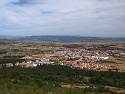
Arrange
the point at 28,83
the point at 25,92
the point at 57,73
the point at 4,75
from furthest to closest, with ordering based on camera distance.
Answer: the point at 57,73 → the point at 4,75 → the point at 28,83 → the point at 25,92

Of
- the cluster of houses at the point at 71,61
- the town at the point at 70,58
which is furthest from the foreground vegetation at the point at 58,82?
the cluster of houses at the point at 71,61

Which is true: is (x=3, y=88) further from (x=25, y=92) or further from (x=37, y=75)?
(x=37, y=75)

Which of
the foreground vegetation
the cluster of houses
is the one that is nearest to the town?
the cluster of houses

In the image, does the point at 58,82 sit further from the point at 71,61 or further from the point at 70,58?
the point at 70,58

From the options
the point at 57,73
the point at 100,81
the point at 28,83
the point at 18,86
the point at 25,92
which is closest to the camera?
the point at 25,92

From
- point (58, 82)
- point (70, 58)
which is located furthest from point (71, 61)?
point (58, 82)

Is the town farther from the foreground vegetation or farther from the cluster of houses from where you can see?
the foreground vegetation

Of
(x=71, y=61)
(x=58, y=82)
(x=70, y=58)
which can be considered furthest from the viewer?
(x=70, y=58)

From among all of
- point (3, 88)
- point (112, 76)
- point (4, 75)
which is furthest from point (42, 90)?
point (112, 76)
